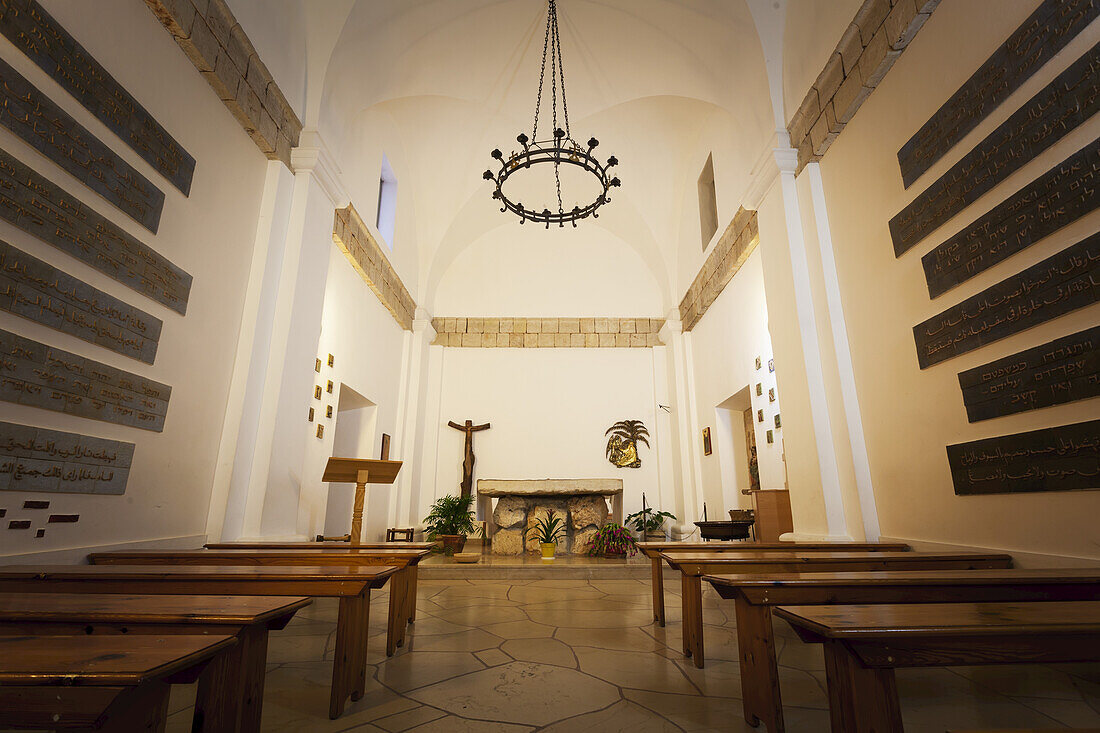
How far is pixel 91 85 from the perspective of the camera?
3277 millimetres

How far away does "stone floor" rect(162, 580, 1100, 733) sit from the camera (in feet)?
6.70

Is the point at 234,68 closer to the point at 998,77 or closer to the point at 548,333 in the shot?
the point at 998,77

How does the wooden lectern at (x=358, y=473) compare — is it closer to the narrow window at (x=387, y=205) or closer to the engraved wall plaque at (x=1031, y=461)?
the engraved wall plaque at (x=1031, y=461)

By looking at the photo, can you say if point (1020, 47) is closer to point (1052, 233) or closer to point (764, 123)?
point (1052, 233)

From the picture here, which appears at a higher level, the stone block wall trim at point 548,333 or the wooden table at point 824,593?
the stone block wall trim at point 548,333

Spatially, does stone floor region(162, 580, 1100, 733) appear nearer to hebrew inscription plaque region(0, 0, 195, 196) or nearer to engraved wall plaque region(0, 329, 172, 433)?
engraved wall plaque region(0, 329, 172, 433)

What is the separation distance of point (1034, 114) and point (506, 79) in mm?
6625

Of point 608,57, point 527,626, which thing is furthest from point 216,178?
point 608,57

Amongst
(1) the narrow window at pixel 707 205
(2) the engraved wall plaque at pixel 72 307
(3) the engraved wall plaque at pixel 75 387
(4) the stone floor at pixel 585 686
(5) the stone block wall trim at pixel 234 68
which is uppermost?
(1) the narrow window at pixel 707 205

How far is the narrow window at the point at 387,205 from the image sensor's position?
356 inches

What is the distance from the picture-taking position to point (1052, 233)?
2.93 meters

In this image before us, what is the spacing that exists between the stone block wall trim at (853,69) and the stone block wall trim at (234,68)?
516 cm

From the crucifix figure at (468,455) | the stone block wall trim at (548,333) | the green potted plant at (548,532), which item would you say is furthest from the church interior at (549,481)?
the stone block wall trim at (548,333)

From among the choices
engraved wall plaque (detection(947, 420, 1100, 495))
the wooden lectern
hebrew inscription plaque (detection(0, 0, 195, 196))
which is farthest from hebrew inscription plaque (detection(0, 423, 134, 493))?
engraved wall plaque (detection(947, 420, 1100, 495))
